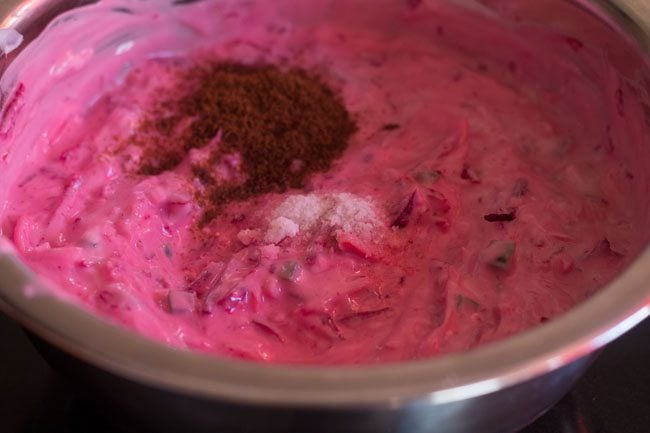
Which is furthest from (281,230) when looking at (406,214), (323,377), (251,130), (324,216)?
(323,377)

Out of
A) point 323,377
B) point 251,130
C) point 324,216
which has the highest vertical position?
point 323,377

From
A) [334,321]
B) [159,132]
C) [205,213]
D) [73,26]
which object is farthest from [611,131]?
[73,26]

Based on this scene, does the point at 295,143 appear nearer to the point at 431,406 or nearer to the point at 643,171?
the point at 643,171

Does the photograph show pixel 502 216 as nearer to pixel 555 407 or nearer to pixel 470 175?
pixel 470 175

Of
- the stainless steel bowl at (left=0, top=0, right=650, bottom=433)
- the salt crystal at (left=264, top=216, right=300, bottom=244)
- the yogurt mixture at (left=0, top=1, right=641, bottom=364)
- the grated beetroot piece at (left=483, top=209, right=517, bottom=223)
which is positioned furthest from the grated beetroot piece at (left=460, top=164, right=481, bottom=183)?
the stainless steel bowl at (left=0, top=0, right=650, bottom=433)

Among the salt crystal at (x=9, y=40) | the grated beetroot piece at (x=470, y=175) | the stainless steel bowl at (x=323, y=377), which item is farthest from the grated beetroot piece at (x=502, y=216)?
the salt crystal at (x=9, y=40)

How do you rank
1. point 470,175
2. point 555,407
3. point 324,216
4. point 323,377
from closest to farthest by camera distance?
point 323,377, point 555,407, point 324,216, point 470,175

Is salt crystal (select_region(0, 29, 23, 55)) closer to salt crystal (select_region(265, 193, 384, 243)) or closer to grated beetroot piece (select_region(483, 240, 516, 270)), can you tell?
salt crystal (select_region(265, 193, 384, 243))

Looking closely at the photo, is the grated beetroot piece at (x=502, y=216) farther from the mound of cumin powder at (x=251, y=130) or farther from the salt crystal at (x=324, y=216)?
the mound of cumin powder at (x=251, y=130)
